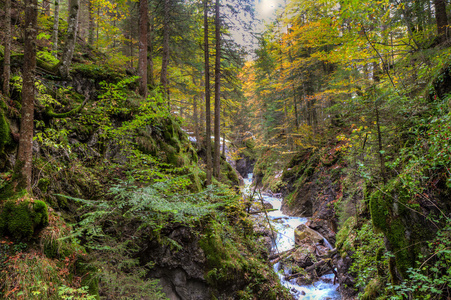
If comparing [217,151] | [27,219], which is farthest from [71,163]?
[217,151]

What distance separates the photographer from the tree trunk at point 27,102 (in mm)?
3520

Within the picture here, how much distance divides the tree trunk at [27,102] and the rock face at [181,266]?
3276 millimetres

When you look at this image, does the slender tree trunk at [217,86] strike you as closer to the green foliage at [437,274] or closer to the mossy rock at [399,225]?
the mossy rock at [399,225]

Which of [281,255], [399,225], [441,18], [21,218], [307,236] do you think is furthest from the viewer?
[307,236]

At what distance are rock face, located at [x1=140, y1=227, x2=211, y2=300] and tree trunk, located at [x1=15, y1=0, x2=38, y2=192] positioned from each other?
328 centimetres

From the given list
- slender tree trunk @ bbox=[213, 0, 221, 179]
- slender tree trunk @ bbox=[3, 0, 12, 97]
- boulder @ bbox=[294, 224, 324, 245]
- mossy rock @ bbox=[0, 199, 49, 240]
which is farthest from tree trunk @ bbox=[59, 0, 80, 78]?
boulder @ bbox=[294, 224, 324, 245]

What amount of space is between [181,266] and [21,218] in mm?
4063

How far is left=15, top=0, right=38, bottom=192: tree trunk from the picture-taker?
3.52 metres

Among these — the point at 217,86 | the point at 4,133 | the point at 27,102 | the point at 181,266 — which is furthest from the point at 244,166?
the point at 27,102

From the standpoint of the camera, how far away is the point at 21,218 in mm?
3148

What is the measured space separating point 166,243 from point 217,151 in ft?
17.6

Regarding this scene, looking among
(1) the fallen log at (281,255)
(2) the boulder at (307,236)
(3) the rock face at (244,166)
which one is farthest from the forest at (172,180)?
(3) the rock face at (244,166)

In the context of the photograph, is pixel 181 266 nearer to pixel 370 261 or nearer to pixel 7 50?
pixel 370 261

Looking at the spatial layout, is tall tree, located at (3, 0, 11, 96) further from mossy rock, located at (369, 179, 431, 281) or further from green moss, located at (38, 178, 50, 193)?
mossy rock, located at (369, 179, 431, 281)
